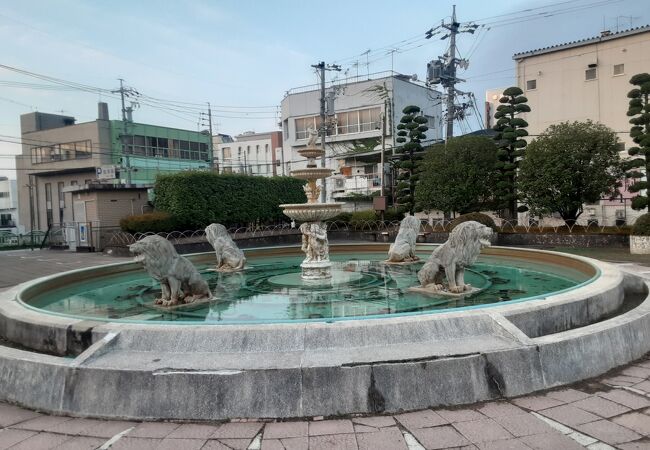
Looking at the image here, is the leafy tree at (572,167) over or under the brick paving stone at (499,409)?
over

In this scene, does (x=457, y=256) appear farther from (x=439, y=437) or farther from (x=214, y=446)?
(x=214, y=446)

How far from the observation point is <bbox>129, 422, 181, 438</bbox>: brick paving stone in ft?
12.4

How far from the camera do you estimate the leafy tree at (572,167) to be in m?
18.9

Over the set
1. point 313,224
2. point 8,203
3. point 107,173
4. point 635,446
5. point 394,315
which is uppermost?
point 107,173

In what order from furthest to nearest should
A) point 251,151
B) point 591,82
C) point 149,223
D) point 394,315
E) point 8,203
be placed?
point 251,151 → point 8,203 → point 591,82 → point 149,223 → point 394,315

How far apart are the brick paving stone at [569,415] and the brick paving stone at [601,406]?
0.08m

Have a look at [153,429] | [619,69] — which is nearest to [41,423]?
[153,429]

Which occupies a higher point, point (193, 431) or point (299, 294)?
point (299, 294)

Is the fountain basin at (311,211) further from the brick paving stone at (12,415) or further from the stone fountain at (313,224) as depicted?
the brick paving stone at (12,415)

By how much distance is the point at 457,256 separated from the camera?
25.0 ft

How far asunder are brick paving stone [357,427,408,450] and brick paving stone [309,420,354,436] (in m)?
0.16

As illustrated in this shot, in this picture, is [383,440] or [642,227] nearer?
[383,440]

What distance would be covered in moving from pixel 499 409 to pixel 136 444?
3.00m

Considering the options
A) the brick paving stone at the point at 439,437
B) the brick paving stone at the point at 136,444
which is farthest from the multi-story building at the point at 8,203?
the brick paving stone at the point at 439,437
